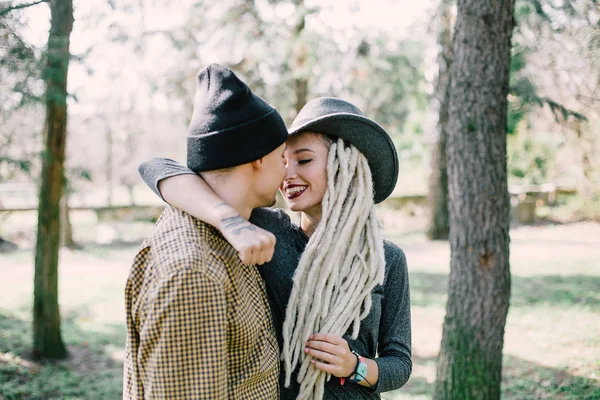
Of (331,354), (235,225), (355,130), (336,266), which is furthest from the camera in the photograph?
(355,130)

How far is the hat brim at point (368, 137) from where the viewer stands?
2121 mm

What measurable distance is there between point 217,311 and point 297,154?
91 cm

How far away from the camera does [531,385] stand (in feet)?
17.0

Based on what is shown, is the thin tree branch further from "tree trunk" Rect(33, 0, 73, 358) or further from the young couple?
the young couple

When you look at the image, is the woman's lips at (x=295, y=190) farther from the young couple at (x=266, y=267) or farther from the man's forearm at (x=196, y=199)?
the man's forearm at (x=196, y=199)

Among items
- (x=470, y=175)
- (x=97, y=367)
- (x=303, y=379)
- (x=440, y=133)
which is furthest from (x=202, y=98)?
(x=440, y=133)

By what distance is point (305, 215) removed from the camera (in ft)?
7.67

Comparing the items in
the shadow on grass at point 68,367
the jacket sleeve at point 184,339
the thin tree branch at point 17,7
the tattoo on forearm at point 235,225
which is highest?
the thin tree branch at point 17,7

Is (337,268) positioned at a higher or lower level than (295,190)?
lower

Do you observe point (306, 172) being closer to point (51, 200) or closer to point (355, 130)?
point (355, 130)

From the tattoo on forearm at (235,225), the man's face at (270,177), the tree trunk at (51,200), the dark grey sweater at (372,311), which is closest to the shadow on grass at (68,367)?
the tree trunk at (51,200)

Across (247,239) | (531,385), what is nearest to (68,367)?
(531,385)

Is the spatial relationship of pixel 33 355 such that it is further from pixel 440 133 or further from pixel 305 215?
pixel 440 133

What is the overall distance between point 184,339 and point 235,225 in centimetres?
34
